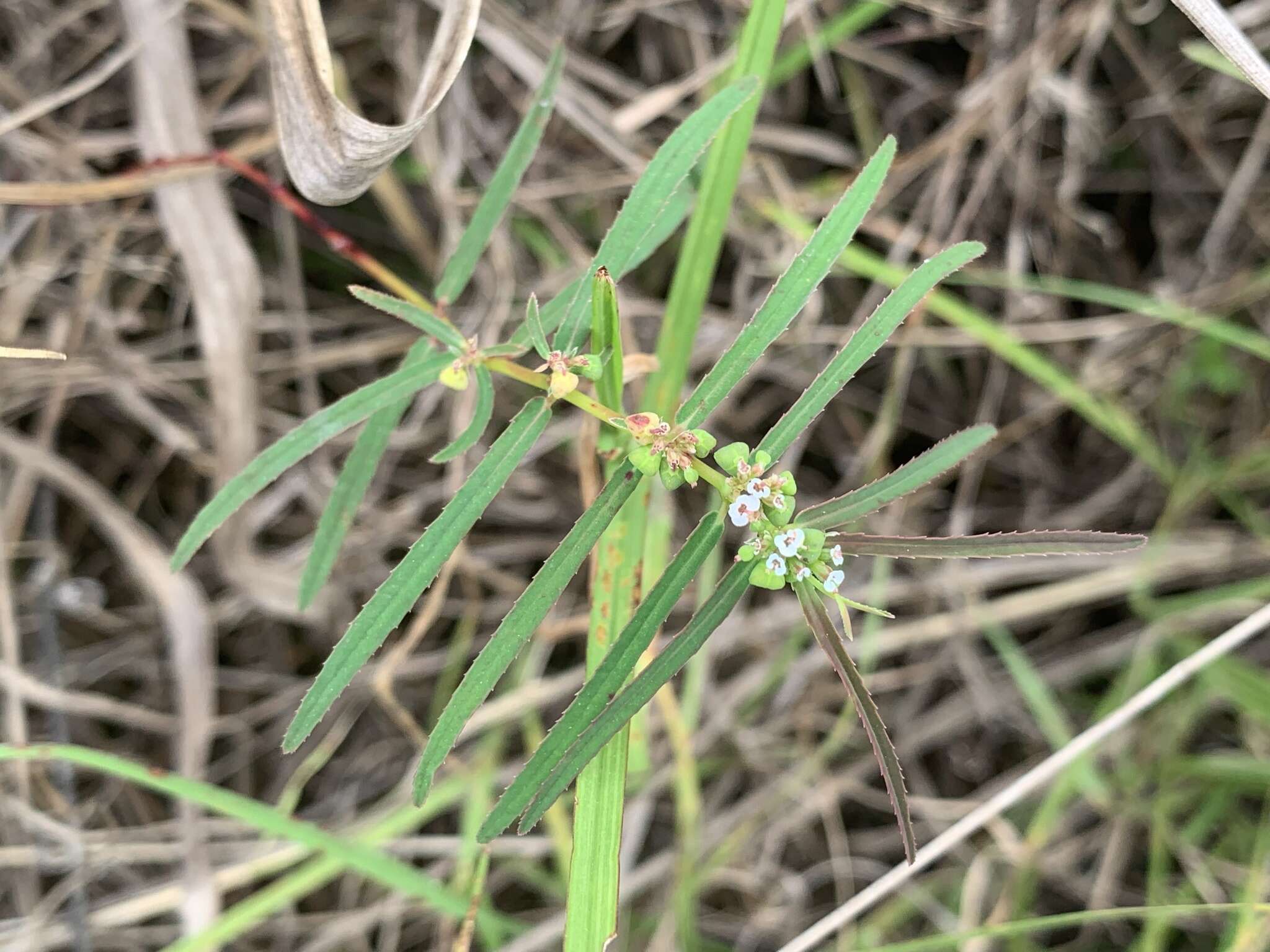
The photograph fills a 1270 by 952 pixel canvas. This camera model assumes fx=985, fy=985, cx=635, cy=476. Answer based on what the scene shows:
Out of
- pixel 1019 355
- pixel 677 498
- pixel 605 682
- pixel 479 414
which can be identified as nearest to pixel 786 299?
pixel 479 414

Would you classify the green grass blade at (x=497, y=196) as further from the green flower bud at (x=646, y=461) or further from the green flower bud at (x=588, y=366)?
the green flower bud at (x=646, y=461)

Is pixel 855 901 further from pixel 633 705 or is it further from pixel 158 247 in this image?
pixel 158 247

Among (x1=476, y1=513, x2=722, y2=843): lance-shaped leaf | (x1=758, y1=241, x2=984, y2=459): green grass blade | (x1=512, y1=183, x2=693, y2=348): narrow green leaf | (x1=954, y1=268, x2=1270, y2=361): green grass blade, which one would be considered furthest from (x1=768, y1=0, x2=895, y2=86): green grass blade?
(x1=476, y1=513, x2=722, y2=843): lance-shaped leaf

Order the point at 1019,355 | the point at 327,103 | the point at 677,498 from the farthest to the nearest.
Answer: the point at 677,498 < the point at 1019,355 < the point at 327,103

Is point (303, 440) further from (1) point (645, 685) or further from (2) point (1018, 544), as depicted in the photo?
(2) point (1018, 544)

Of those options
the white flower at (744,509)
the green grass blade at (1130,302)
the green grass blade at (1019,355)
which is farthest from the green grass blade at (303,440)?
the green grass blade at (1130,302)

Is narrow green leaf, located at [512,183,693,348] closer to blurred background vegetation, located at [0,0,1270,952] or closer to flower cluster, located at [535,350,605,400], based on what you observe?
flower cluster, located at [535,350,605,400]
